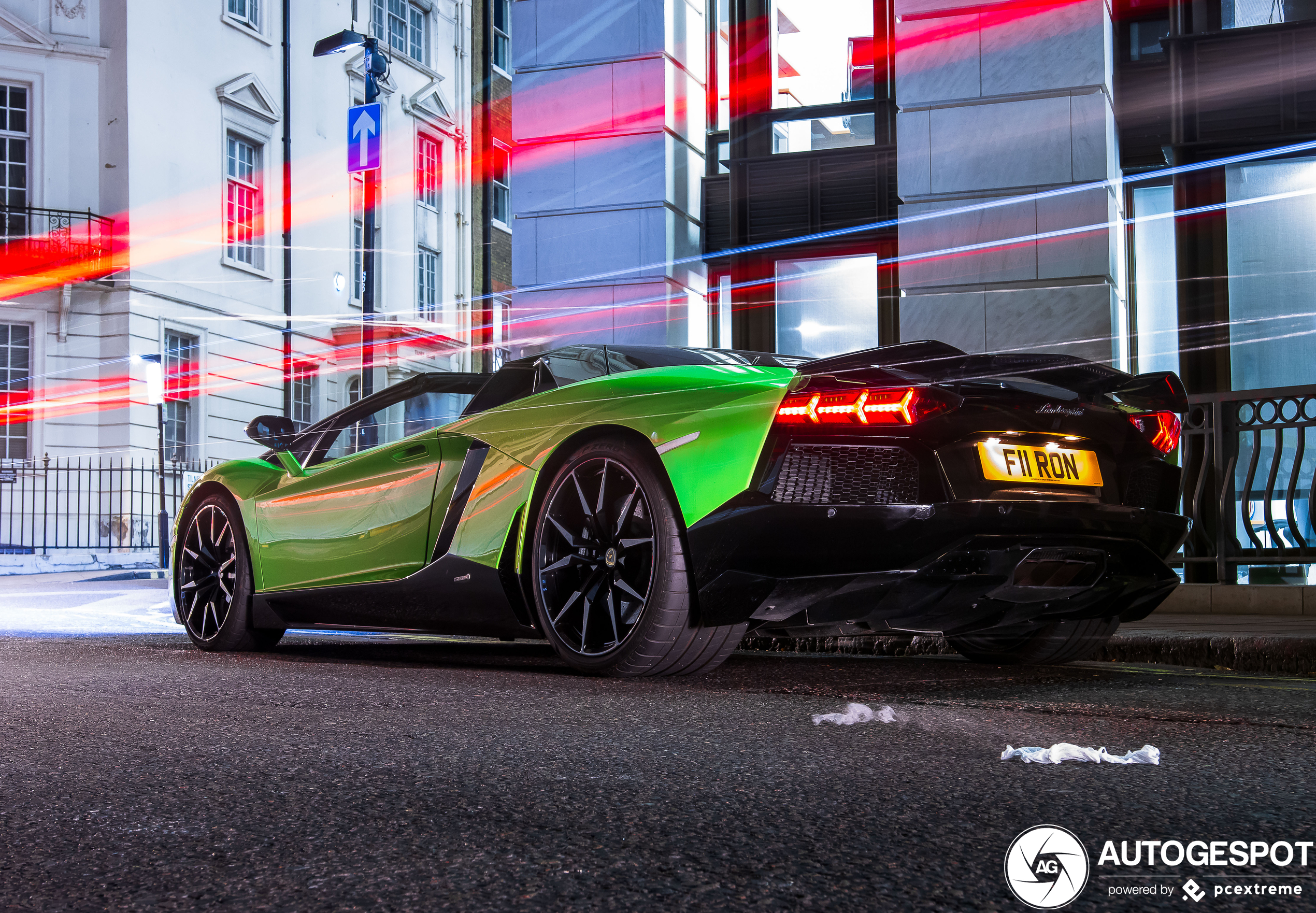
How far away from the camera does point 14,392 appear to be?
21594 millimetres

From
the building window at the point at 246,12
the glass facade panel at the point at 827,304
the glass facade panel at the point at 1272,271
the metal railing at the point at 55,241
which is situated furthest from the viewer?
the building window at the point at 246,12

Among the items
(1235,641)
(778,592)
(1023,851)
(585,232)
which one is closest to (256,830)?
(1023,851)

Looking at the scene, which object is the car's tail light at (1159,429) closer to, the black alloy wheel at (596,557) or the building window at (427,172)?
the black alloy wheel at (596,557)

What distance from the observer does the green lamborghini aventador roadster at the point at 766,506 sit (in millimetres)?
4027

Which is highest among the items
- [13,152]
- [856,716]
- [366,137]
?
[13,152]

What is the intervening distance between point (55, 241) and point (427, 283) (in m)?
9.81

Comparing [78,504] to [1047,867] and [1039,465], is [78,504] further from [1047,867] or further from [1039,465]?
[1047,867]

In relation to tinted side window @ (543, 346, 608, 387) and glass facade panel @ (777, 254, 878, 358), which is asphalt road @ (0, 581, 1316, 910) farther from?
glass facade panel @ (777, 254, 878, 358)

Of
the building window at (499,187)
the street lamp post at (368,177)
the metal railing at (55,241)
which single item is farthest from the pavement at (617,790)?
the building window at (499,187)

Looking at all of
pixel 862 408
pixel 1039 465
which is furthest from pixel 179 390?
pixel 1039 465

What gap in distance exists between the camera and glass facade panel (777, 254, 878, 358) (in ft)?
32.6

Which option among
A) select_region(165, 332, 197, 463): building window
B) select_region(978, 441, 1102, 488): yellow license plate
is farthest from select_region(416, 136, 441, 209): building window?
select_region(978, 441, 1102, 488): yellow license plate

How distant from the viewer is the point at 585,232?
34.2ft

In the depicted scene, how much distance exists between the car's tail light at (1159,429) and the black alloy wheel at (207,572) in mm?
4117
